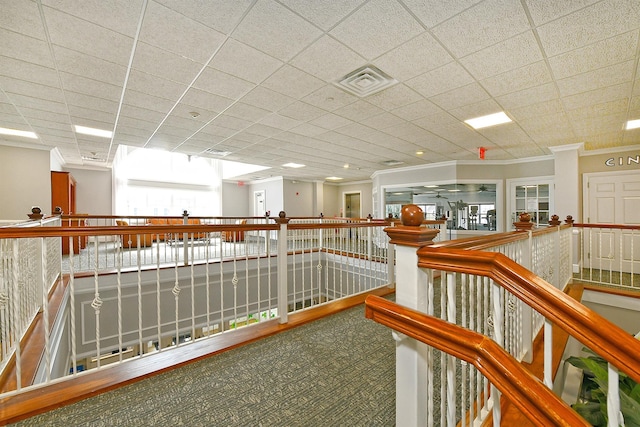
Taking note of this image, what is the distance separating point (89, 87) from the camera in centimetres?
319

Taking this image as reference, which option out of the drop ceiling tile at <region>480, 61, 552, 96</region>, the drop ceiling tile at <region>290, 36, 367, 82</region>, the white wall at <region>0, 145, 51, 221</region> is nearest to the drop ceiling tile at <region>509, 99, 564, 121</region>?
the drop ceiling tile at <region>480, 61, 552, 96</region>

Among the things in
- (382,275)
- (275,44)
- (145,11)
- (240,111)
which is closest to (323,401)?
(275,44)

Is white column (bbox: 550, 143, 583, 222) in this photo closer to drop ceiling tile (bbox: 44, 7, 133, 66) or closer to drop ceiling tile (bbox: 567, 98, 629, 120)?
drop ceiling tile (bbox: 567, 98, 629, 120)

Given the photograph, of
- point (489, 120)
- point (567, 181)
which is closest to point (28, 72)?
point (489, 120)

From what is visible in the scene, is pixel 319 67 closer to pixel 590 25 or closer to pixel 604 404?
pixel 590 25

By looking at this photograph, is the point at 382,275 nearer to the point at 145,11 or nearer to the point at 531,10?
the point at 531,10

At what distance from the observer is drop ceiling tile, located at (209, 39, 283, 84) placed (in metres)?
2.47

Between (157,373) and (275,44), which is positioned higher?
(275,44)

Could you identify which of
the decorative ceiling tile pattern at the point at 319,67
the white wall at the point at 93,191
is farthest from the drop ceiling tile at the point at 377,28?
the white wall at the point at 93,191

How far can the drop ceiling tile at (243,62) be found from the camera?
2.47 m

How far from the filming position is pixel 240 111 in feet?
12.9

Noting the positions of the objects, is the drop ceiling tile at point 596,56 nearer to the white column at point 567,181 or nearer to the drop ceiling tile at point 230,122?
the white column at point 567,181

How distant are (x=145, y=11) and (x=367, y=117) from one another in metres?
2.91

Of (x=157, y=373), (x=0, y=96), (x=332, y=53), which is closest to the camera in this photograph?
(x=157, y=373)
